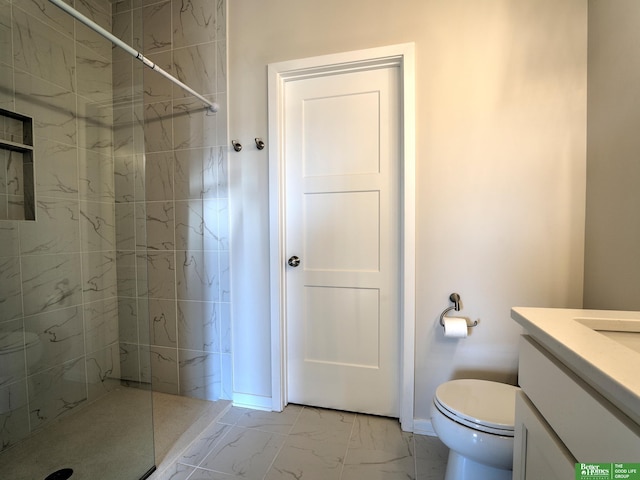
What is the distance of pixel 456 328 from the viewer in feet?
4.49

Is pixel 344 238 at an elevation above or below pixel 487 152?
below

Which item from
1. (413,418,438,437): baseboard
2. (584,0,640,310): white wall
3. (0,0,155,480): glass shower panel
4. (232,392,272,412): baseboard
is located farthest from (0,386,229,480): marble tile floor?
(584,0,640,310): white wall

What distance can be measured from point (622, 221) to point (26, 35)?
2.89 meters

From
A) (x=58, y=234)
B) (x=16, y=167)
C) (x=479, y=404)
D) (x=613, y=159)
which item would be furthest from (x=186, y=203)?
(x=613, y=159)

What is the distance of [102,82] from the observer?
168 cm

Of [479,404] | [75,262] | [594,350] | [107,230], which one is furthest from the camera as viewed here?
[107,230]

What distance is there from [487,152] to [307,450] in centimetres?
178

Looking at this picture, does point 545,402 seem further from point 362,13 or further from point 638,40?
point 362,13

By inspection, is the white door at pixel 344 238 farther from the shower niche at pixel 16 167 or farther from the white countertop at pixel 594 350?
the shower niche at pixel 16 167

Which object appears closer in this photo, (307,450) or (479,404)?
(479,404)

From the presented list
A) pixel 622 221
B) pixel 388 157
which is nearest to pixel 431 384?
pixel 622 221

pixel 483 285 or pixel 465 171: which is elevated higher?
pixel 465 171

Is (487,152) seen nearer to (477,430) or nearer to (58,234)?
(477,430)

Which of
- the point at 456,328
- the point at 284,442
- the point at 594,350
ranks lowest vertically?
the point at 284,442
